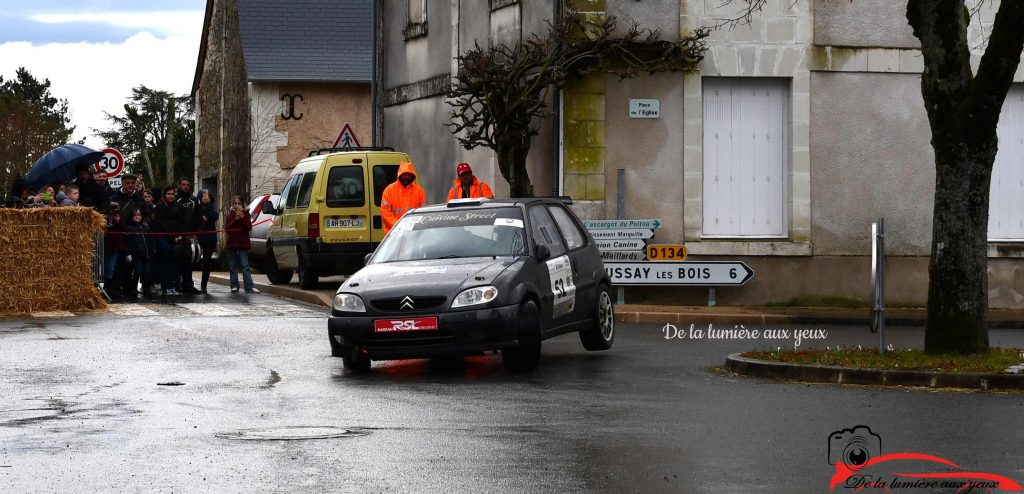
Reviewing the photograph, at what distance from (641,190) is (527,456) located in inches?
535

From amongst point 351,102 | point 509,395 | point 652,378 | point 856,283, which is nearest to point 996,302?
point 856,283

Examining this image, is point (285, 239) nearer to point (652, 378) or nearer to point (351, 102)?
point (652, 378)

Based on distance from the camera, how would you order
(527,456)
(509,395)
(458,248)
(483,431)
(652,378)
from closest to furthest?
(527,456)
(483,431)
(509,395)
(652,378)
(458,248)

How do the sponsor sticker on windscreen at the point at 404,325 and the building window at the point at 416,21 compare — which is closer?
the sponsor sticker on windscreen at the point at 404,325

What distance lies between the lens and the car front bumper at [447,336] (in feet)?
41.2

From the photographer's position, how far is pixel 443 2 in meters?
26.0

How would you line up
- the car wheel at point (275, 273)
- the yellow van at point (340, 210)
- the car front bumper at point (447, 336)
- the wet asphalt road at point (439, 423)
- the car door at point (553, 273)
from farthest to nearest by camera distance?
the car wheel at point (275, 273) → the yellow van at point (340, 210) → the car door at point (553, 273) → the car front bumper at point (447, 336) → the wet asphalt road at point (439, 423)

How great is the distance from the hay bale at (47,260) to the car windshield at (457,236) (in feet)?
25.2

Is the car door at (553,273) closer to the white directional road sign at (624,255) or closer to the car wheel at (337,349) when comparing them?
the car wheel at (337,349)

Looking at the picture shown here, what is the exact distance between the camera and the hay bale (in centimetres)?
2003

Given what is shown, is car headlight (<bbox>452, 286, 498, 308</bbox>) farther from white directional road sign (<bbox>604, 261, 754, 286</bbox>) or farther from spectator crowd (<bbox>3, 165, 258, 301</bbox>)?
spectator crowd (<bbox>3, 165, 258, 301</bbox>)

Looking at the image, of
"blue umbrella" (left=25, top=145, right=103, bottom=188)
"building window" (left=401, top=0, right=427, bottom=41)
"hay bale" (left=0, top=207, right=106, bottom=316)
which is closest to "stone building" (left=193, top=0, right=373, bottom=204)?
"building window" (left=401, top=0, right=427, bottom=41)

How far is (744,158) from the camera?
22000 mm

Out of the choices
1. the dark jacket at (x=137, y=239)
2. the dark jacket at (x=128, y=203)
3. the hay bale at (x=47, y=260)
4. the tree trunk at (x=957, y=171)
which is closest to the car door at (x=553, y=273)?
the tree trunk at (x=957, y=171)
